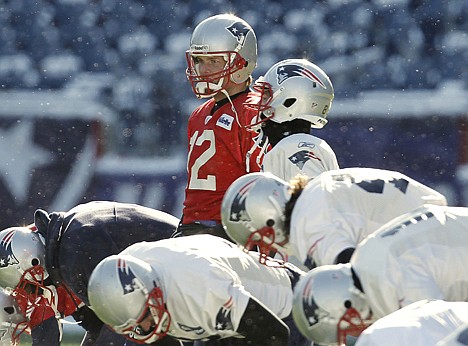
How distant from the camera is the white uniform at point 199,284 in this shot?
13.6 ft

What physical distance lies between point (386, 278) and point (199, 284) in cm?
83

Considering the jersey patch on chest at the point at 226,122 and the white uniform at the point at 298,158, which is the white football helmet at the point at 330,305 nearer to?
the white uniform at the point at 298,158

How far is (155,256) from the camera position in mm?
4273

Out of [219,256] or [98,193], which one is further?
[98,193]

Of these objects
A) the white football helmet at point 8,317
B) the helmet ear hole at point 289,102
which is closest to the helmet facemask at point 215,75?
the helmet ear hole at point 289,102

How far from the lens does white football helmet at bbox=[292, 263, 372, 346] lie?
360 cm

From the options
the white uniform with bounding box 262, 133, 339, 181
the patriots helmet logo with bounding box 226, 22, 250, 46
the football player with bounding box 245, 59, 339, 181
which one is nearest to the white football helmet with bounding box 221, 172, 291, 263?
the white uniform with bounding box 262, 133, 339, 181

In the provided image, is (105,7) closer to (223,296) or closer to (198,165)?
(198,165)

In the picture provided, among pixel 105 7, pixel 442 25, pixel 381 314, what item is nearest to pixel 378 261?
pixel 381 314

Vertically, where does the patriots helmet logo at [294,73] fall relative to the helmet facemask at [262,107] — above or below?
above

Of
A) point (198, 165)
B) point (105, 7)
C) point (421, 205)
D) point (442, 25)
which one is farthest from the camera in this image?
point (105, 7)

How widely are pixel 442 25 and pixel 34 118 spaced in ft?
9.39

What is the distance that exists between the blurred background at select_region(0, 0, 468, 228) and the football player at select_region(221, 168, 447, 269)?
3.72 metres

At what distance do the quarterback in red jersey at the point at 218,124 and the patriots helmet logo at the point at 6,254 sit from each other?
75cm
